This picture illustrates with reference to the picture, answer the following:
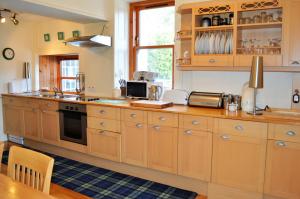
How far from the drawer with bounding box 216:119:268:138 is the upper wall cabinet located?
64 cm

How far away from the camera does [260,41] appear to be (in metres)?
2.74

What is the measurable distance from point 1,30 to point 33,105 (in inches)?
62.7

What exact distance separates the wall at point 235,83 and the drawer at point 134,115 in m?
0.71

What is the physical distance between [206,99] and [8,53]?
3.71 meters

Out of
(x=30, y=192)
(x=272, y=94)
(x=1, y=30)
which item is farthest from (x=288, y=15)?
(x=1, y=30)

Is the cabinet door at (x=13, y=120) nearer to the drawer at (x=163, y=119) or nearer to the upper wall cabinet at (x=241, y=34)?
the drawer at (x=163, y=119)

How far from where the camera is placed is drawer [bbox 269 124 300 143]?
7.00ft

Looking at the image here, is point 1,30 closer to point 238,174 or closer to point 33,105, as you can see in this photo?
point 33,105

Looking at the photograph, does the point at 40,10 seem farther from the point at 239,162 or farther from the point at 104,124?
the point at 239,162

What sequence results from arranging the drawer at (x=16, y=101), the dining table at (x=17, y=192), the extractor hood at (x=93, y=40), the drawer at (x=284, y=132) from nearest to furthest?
1. the dining table at (x=17, y=192)
2. the drawer at (x=284, y=132)
3. the extractor hood at (x=93, y=40)
4. the drawer at (x=16, y=101)

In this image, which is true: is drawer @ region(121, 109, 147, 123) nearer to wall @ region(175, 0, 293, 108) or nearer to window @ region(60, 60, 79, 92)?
wall @ region(175, 0, 293, 108)

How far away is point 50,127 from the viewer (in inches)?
151

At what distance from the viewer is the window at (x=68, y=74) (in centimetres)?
484

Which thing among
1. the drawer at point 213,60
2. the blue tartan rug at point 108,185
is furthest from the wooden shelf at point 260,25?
the blue tartan rug at point 108,185
